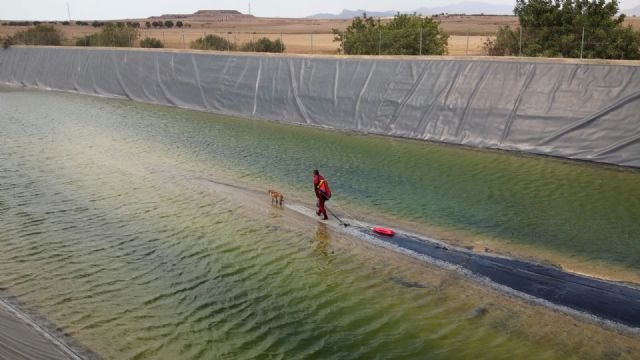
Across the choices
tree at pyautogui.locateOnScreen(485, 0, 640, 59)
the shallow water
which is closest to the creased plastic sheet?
the shallow water

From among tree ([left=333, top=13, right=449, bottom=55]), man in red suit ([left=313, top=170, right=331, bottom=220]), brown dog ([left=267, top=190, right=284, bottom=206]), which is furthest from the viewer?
tree ([left=333, top=13, right=449, bottom=55])

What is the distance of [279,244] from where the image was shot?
1480 centimetres

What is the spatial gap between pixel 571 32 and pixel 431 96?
879 cm

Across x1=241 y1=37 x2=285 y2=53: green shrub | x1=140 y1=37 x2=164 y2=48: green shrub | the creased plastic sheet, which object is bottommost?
the creased plastic sheet

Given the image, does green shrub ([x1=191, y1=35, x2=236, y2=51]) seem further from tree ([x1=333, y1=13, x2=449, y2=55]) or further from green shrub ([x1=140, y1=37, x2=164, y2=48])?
tree ([x1=333, y1=13, x2=449, y2=55])

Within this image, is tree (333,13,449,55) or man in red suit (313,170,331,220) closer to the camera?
man in red suit (313,170,331,220)

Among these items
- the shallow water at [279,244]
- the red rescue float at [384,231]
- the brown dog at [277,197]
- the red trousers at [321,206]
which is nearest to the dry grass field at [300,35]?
the shallow water at [279,244]

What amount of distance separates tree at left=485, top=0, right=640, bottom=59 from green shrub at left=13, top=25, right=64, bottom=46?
51.3 m

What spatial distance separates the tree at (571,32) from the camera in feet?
91.8

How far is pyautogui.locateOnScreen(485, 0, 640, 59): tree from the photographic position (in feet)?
91.8

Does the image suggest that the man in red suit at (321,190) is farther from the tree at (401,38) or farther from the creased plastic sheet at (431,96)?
the tree at (401,38)

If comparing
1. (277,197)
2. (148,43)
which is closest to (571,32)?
(277,197)

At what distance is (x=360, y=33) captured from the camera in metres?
40.5

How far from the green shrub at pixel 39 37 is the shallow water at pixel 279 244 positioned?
1669 inches
